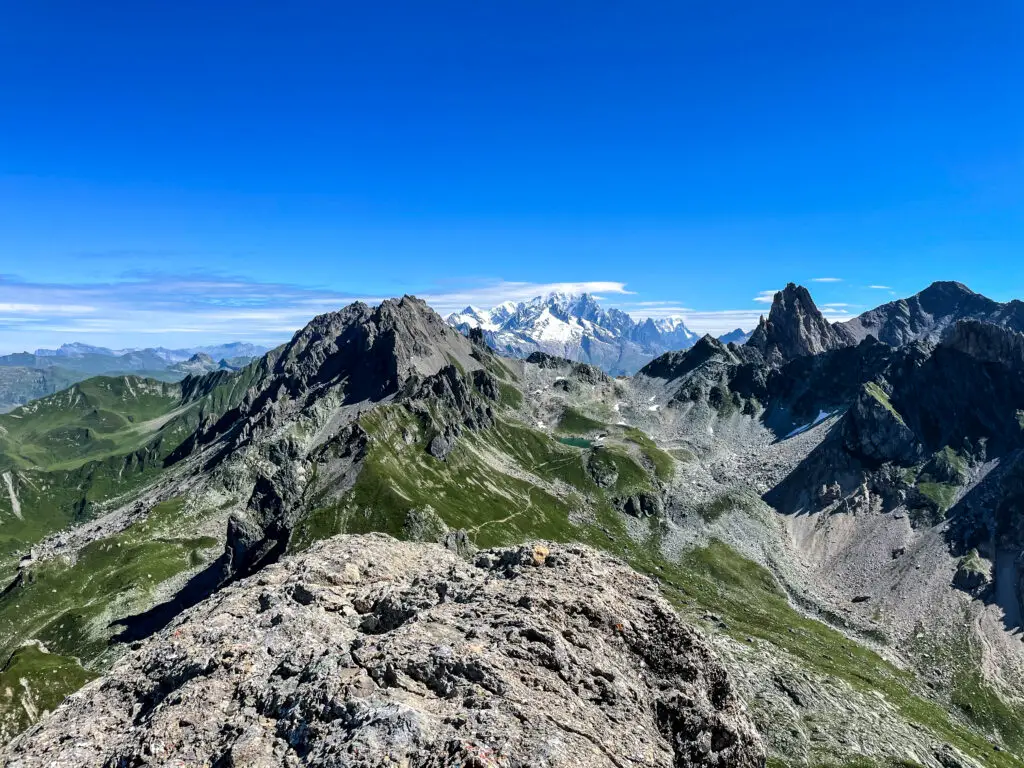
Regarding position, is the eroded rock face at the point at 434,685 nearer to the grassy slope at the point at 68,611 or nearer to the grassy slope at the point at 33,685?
the grassy slope at the point at 33,685

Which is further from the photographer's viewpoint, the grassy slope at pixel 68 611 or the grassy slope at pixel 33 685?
the grassy slope at pixel 68 611

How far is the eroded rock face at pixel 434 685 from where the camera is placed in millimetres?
22250

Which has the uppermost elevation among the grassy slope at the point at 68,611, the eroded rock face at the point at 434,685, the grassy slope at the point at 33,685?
the eroded rock face at the point at 434,685

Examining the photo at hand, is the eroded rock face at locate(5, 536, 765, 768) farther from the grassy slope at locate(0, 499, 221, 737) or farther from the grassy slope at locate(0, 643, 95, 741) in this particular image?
the grassy slope at locate(0, 499, 221, 737)

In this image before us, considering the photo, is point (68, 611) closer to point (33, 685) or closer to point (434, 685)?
point (33, 685)

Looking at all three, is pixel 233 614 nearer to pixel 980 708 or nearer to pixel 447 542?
pixel 447 542

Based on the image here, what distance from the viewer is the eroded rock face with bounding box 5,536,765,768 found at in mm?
22250

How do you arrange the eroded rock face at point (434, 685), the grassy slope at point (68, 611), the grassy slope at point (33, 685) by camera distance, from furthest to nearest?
the grassy slope at point (68, 611), the grassy slope at point (33, 685), the eroded rock face at point (434, 685)

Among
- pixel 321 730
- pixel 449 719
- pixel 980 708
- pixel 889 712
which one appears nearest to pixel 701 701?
pixel 449 719

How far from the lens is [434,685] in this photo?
81.3ft

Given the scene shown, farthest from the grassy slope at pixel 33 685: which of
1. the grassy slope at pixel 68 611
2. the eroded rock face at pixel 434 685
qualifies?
the eroded rock face at pixel 434 685

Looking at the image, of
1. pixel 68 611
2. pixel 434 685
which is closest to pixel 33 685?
pixel 68 611

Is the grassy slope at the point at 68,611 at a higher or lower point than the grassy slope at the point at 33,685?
lower

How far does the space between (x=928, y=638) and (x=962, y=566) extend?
36.7 metres
